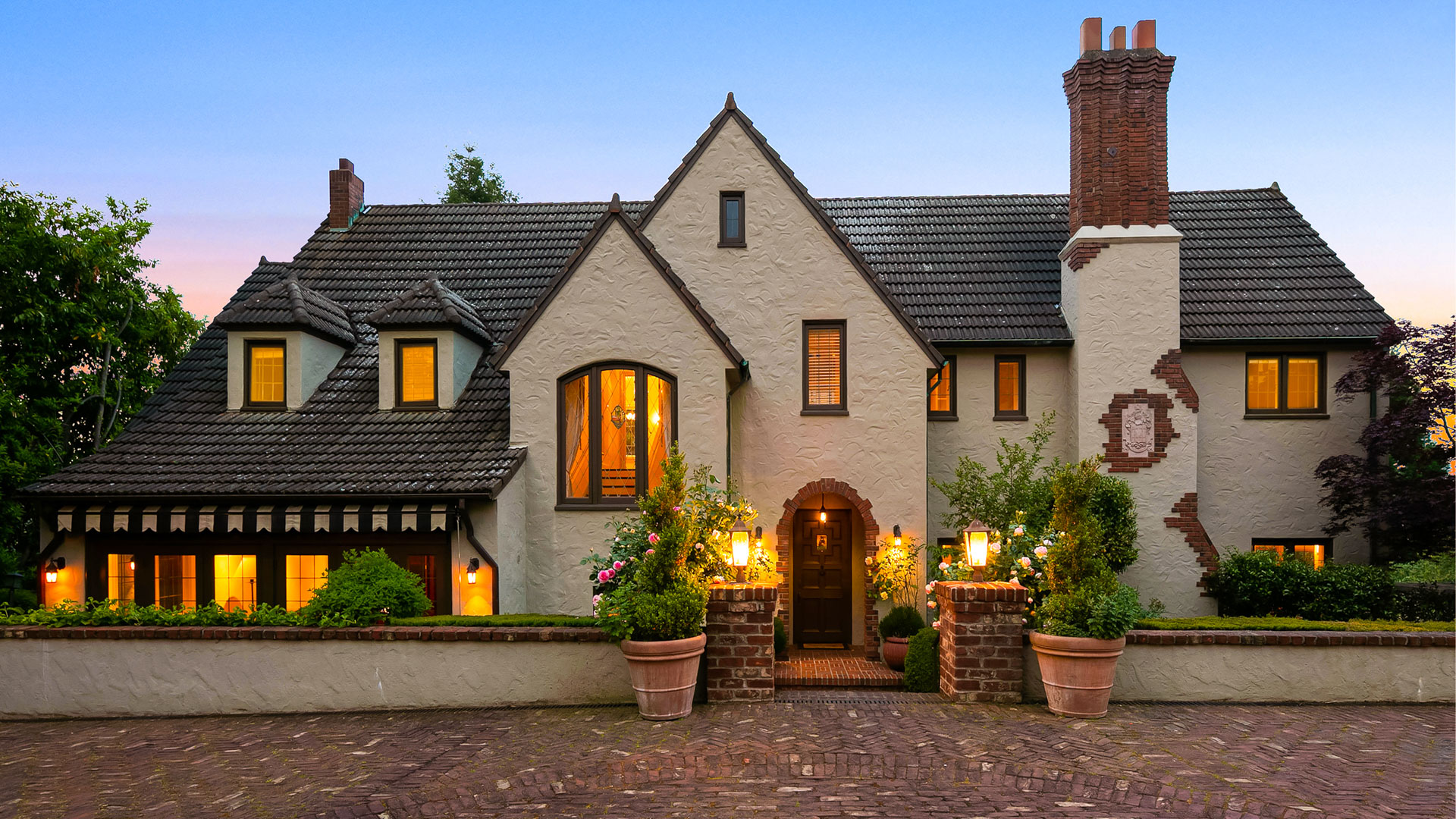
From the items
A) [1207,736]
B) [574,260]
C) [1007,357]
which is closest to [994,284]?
[1007,357]

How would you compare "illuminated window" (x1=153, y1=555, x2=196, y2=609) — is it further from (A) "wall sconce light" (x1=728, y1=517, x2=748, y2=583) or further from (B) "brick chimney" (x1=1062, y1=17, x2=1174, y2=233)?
(B) "brick chimney" (x1=1062, y1=17, x2=1174, y2=233)

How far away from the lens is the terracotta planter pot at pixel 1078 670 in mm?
8531

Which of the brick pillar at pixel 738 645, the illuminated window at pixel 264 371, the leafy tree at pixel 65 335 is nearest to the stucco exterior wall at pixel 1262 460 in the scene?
the brick pillar at pixel 738 645

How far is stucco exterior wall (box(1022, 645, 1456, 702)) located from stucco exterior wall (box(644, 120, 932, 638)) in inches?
193

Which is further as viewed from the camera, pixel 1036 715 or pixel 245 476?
pixel 245 476

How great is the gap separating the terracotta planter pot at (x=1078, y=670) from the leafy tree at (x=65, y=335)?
19626mm

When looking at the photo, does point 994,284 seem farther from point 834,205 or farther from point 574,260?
point 574,260

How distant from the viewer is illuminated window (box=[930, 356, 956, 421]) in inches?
595

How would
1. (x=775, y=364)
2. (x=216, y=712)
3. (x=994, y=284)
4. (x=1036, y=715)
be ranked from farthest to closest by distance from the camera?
(x=994, y=284) → (x=775, y=364) → (x=216, y=712) → (x=1036, y=715)

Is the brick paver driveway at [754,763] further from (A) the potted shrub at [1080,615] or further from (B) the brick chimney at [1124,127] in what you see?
(B) the brick chimney at [1124,127]

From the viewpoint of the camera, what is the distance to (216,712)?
9352mm

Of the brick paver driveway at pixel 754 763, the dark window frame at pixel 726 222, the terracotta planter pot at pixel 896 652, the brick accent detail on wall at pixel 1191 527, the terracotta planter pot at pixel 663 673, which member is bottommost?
the terracotta planter pot at pixel 896 652

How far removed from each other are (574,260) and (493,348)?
11.2ft

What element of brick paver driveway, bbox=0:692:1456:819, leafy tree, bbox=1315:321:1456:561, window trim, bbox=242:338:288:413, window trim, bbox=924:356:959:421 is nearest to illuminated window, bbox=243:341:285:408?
window trim, bbox=242:338:288:413
